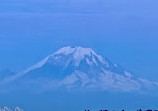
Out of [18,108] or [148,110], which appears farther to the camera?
[18,108]

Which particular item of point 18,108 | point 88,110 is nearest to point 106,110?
point 88,110

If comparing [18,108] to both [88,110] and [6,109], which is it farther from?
[88,110]

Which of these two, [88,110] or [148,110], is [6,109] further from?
[148,110]

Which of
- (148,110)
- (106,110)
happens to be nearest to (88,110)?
(106,110)

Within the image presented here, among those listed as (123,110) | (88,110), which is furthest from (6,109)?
(123,110)

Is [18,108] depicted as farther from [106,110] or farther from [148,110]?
[148,110]

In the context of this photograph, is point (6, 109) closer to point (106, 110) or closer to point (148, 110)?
point (106, 110)
